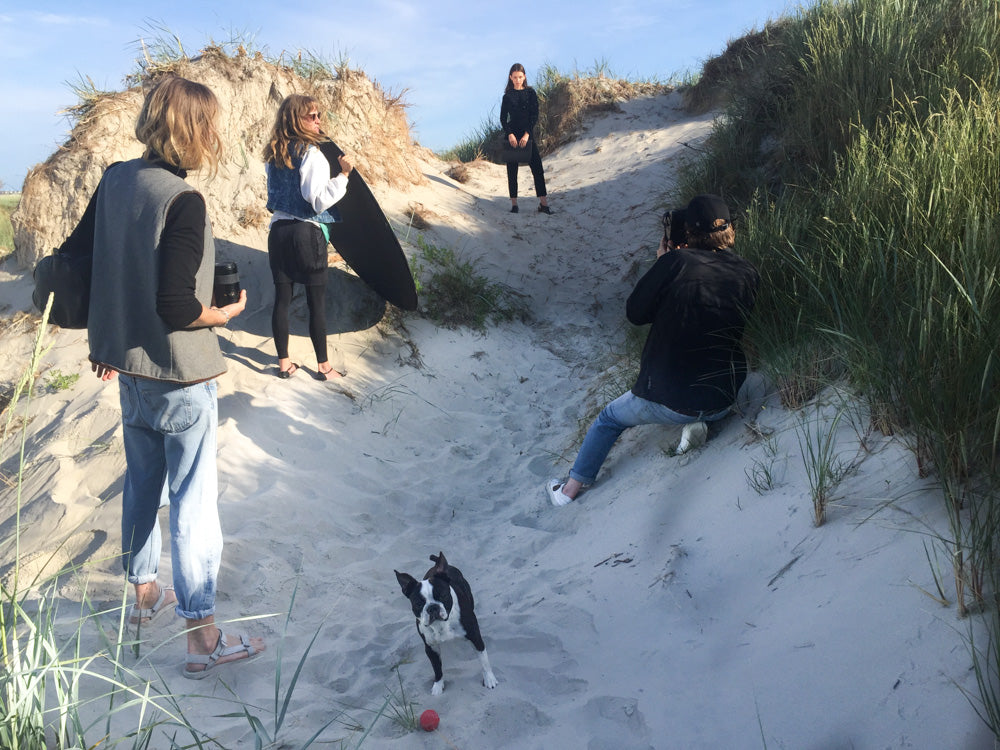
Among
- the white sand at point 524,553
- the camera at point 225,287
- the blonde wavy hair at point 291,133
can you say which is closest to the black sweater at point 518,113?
the white sand at point 524,553

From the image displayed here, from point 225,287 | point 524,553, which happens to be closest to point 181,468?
point 225,287

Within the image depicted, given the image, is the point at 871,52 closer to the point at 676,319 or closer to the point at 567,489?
the point at 676,319

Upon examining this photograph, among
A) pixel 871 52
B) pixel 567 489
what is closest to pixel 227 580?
pixel 567 489

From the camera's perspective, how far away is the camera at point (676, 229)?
3.84 meters

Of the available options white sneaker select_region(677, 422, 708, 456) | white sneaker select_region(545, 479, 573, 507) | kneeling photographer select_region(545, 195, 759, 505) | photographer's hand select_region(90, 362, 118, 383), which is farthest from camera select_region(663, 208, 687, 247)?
→ photographer's hand select_region(90, 362, 118, 383)

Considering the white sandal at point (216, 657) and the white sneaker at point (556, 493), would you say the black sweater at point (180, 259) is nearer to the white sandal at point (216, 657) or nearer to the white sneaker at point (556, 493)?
the white sandal at point (216, 657)

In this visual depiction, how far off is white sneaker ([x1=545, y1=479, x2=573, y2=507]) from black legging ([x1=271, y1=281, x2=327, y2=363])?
218 cm

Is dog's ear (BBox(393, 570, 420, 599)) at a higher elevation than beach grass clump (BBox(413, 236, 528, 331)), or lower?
lower

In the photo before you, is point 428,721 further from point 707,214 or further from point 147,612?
point 707,214

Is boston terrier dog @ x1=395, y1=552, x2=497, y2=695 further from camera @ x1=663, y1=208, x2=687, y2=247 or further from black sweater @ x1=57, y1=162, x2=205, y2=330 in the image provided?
camera @ x1=663, y1=208, x2=687, y2=247

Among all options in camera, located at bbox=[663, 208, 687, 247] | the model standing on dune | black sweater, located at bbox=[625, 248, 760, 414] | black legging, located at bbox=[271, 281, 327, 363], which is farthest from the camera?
the model standing on dune

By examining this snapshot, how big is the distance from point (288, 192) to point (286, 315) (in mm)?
908

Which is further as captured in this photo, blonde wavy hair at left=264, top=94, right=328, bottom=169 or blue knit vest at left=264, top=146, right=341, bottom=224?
blue knit vest at left=264, top=146, right=341, bottom=224

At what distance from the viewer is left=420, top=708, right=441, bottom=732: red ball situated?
2.43 m
